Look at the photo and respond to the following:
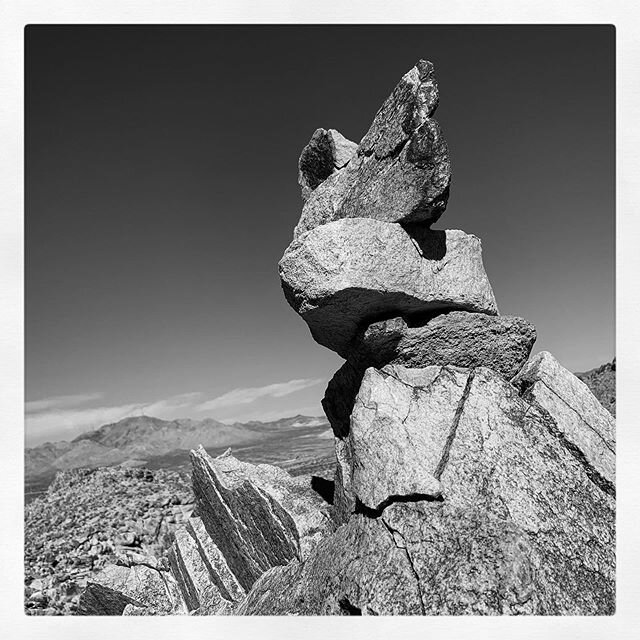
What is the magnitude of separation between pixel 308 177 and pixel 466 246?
3.36 meters

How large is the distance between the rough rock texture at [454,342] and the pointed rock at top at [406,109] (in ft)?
8.23

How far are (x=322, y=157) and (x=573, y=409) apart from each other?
574 cm

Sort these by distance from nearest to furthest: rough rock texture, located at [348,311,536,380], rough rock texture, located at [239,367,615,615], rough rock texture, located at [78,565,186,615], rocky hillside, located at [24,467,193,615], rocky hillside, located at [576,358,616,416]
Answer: rough rock texture, located at [239,367,615,615]
rough rock texture, located at [348,311,536,380]
rough rock texture, located at [78,565,186,615]
rocky hillside, located at [24,467,193,615]
rocky hillside, located at [576,358,616,416]

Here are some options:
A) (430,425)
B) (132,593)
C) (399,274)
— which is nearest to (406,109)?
(399,274)

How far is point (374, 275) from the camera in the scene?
6.25 metres

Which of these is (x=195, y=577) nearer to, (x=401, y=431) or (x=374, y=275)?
(x=401, y=431)

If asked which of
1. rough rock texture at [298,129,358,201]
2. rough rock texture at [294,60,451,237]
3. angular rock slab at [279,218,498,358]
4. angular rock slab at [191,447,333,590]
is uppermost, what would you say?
rough rock texture at [298,129,358,201]

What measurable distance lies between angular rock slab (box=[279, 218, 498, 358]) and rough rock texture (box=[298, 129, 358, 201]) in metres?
2.54

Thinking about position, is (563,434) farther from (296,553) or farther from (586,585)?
(296,553)

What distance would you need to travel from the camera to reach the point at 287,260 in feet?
21.3

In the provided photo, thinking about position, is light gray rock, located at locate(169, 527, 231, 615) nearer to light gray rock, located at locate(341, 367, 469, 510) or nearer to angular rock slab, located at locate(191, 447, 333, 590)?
angular rock slab, located at locate(191, 447, 333, 590)

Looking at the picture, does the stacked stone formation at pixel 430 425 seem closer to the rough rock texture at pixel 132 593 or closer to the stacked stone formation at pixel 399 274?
the stacked stone formation at pixel 399 274

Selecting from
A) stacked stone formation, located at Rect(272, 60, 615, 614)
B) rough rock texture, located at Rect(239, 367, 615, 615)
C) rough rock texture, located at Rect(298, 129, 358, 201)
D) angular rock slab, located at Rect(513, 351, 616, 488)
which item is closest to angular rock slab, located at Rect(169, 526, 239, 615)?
stacked stone formation, located at Rect(272, 60, 615, 614)

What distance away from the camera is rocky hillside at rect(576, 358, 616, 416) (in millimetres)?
22036
